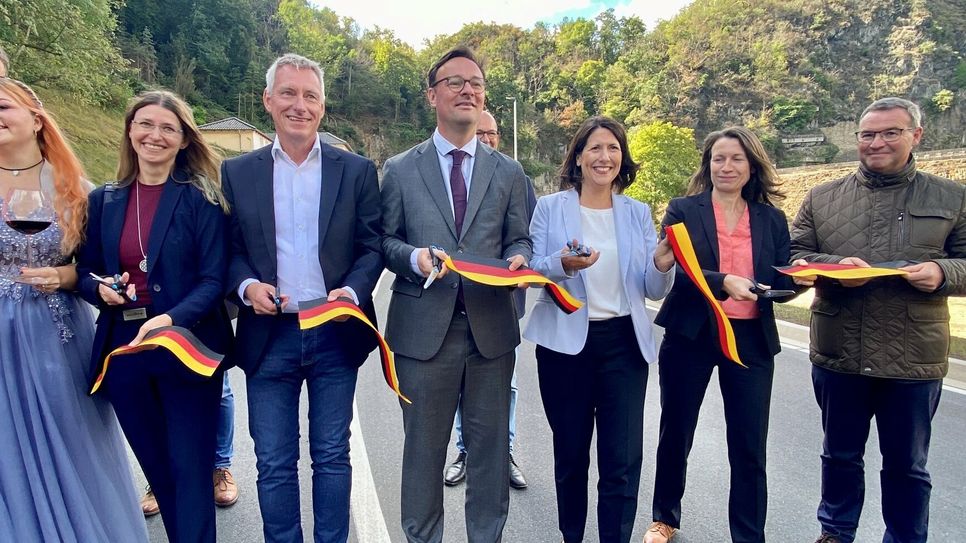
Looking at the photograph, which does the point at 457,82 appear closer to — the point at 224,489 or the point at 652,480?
the point at 224,489

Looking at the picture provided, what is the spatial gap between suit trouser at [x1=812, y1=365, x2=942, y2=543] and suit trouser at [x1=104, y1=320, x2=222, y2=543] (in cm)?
327

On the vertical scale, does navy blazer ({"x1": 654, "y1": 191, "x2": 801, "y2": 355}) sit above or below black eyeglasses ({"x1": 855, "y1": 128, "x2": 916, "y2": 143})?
below

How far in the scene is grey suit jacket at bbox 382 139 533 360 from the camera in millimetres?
2453

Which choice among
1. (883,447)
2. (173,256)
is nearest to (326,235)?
(173,256)

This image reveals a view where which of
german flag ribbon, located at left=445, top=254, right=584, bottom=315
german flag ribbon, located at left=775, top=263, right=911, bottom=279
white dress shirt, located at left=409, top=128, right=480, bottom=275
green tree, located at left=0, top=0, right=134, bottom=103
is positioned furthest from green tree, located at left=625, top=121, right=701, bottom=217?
german flag ribbon, located at left=445, top=254, right=584, bottom=315

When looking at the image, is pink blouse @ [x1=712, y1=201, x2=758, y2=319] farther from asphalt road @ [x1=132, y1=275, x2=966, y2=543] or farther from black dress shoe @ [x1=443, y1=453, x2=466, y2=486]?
black dress shoe @ [x1=443, y1=453, x2=466, y2=486]

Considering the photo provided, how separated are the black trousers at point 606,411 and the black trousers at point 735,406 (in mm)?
265

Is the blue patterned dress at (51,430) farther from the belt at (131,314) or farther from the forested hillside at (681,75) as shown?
the forested hillside at (681,75)

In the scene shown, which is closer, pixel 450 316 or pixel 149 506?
pixel 450 316

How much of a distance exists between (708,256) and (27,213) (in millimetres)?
3321

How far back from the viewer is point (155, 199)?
2.42 meters

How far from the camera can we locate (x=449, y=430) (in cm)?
254

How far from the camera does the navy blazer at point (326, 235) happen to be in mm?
2416

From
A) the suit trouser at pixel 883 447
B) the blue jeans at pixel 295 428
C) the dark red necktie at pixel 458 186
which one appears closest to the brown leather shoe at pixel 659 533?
the suit trouser at pixel 883 447
